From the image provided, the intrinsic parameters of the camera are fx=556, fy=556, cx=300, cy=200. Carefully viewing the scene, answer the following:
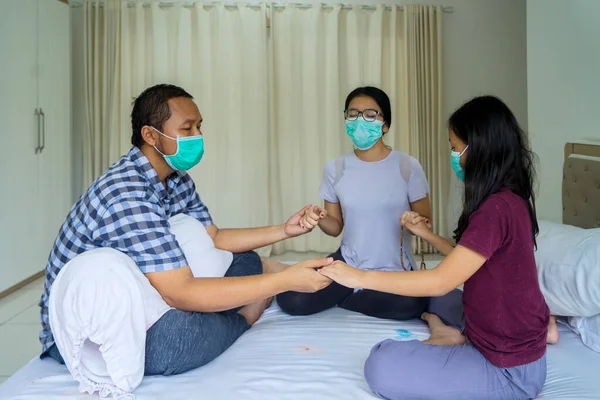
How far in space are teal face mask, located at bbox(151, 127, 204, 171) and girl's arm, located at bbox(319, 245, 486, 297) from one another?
2.13ft

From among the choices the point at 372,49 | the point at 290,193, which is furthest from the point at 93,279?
the point at 372,49

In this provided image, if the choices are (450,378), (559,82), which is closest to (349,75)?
(559,82)

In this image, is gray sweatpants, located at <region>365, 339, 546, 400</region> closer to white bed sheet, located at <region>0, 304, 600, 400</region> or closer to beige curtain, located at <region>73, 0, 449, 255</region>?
white bed sheet, located at <region>0, 304, 600, 400</region>

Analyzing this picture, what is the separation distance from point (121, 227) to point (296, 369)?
636 millimetres

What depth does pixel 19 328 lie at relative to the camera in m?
3.00

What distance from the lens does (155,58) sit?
4762 millimetres

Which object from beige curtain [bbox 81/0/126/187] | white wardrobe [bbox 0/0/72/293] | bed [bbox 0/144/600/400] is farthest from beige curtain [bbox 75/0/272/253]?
bed [bbox 0/144/600/400]

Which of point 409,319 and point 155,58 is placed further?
point 155,58

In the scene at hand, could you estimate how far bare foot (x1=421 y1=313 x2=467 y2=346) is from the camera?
1.73 meters

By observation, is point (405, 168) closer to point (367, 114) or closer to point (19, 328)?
point (367, 114)

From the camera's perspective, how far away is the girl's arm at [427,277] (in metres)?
1.45

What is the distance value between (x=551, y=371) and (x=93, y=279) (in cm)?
131

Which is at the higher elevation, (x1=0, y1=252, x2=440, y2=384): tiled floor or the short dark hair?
the short dark hair

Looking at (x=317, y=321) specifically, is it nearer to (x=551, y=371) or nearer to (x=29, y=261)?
(x=551, y=371)
